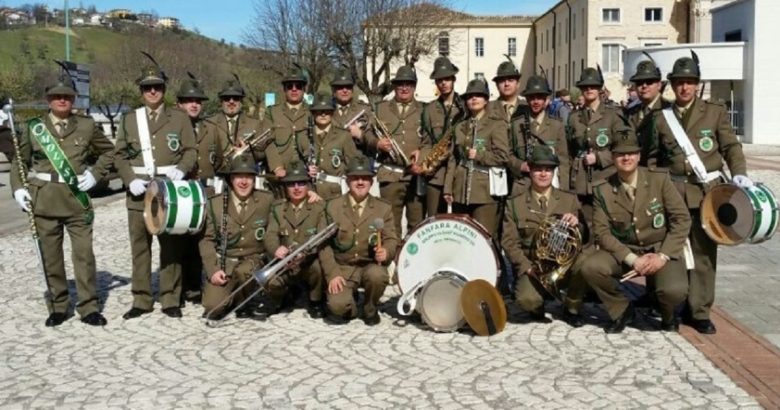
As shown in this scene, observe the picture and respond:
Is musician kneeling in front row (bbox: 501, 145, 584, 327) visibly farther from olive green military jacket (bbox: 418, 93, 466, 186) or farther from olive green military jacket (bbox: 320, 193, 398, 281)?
olive green military jacket (bbox: 418, 93, 466, 186)

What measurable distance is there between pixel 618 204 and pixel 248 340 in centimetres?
310

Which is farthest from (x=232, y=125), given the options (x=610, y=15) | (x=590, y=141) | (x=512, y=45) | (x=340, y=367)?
(x=512, y=45)

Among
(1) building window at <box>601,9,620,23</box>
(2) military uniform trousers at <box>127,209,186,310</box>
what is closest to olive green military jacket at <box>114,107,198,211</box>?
(2) military uniform trousers at <box>127,209,186,310</box>

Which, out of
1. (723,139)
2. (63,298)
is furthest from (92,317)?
(723,139)

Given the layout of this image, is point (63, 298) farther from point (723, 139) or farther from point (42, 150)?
point (723, 139)

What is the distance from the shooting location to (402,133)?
8.89 meters

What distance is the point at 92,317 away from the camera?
7766mm

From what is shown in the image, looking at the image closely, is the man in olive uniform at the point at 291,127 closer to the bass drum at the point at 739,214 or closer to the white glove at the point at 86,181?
the white glove at the point at 86,181

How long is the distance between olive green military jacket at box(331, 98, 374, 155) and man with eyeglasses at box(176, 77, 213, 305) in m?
1.20

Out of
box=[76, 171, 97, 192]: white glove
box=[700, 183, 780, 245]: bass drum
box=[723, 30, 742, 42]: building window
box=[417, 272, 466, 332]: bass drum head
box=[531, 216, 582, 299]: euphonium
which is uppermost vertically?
box=[723, 30, 742, 42]: building window

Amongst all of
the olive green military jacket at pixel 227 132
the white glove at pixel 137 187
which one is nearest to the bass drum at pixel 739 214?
the olive green military jacket at pixel 227 132

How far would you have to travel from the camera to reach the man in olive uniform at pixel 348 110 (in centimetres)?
915

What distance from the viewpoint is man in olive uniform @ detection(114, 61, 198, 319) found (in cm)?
790

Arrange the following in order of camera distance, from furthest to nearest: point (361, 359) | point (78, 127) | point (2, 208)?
point (2, 208) → point (78, 127) → point (361, 359)
